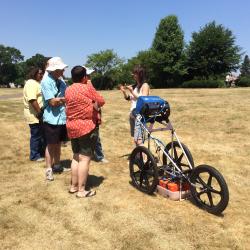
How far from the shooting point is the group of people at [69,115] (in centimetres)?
549

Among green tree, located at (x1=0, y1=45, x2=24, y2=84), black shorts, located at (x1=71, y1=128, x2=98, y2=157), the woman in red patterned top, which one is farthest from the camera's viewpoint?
green tree, located at (x1=0, y1=45, x2=24, y2=84)

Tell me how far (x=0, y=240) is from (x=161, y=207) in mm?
2265

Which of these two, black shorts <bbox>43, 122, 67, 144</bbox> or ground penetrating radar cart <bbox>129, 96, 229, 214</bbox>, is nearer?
ground penetrating radar cart <bbox>129, 96, 229, 214</bbox>

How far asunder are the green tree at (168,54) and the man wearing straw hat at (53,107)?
47.1m

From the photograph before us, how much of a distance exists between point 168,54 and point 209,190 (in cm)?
5137

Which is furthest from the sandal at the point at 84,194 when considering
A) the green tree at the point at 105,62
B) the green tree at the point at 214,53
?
Result: the green tree at the point at 105,62

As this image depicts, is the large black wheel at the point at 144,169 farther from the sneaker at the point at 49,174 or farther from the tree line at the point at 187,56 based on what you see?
the tree line at the point at 187,56

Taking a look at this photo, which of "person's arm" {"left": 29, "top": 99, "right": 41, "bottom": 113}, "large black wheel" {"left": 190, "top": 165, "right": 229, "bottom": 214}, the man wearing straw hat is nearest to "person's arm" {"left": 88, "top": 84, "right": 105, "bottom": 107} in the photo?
the man wearing straw hat

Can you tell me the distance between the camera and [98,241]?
444 centimetres

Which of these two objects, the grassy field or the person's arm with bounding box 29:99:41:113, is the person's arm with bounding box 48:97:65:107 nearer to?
the person's arm with bounding box 29:99:41:113

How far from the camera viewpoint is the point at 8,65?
318 ft

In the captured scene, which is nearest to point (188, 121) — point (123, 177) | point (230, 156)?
point (230, 156)

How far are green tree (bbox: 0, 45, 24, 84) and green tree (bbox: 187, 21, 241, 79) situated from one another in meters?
58.2

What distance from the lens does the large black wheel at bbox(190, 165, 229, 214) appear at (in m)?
4.88
